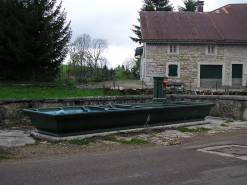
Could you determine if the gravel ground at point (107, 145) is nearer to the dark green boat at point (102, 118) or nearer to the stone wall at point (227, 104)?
the dark green boat at point (102, 118)

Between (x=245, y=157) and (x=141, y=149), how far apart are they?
9.12 feet

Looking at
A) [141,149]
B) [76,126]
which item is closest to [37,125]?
[76,126]

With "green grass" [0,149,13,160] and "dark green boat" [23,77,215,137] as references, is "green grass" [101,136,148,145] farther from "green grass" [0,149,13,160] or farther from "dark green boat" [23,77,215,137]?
"green grass" [0,149,13,160]

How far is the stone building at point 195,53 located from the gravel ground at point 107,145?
15962mm

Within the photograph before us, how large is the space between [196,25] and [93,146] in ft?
78.5

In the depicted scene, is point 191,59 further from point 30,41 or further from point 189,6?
point 189,6

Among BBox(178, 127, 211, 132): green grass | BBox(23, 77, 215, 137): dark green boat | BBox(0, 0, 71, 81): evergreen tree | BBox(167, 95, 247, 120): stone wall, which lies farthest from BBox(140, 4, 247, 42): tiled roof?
BBox(178, 127, 211, 132): green grass

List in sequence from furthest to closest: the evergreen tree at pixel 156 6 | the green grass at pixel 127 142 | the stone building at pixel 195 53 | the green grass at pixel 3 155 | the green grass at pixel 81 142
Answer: the evergreen tree at pixel 156 6, the stone building at pixel 195 53, the green grass at pixel 127 142, the green grass at pixel 81 142, the green grass at pixel 3 155

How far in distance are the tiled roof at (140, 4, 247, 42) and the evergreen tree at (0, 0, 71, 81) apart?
8.25m

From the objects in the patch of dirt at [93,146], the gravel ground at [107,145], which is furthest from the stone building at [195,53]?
the patch of dirt at [93,146]

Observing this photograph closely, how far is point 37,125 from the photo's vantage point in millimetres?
10039

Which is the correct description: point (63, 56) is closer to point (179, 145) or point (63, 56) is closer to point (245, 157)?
point (179, 145)

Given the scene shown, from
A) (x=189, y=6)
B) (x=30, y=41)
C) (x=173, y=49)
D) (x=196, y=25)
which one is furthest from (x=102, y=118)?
(x=189, y=6)

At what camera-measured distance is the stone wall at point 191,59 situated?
28.0 meters
